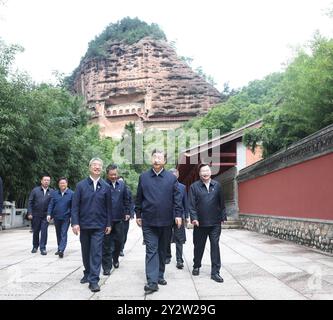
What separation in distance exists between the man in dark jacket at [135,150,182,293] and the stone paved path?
1.49 ft

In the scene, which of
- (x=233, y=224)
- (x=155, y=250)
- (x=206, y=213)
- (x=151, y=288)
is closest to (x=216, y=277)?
(x=206, y=213)

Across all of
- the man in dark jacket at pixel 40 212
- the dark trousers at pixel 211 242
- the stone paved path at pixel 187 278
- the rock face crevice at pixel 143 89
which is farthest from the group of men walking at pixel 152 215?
the rock face crevice at pixel 143 89

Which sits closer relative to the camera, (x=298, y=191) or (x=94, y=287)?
(x=94, y=287)

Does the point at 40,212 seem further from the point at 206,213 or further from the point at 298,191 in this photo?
the point at 298,191

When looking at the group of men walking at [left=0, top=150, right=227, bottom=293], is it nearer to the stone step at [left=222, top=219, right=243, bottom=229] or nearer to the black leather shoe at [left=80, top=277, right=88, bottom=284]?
the black leather shoe at [left=80, top=277, right=88, bottom=284]

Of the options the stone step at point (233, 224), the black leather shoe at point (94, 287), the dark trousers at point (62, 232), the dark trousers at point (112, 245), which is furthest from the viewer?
the stone step at point (233, 224)

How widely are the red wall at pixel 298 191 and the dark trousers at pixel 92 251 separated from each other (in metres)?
4.89

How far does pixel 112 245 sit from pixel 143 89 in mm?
66947

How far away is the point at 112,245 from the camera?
636 cm

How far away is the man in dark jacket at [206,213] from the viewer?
5.74 metres

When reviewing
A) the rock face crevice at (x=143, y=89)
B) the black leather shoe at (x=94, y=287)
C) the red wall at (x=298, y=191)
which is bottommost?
the black leather shoe at (x=94, y=287)

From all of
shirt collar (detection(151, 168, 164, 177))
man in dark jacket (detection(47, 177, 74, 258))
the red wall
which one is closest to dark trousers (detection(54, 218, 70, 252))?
man in dark jacket (detection(47, 177, 74, 258))

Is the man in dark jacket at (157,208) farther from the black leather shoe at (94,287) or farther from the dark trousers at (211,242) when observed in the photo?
the dark trousers at (211,242)

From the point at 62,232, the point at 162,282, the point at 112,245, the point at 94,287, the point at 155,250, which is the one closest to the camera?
the point at 94,287
